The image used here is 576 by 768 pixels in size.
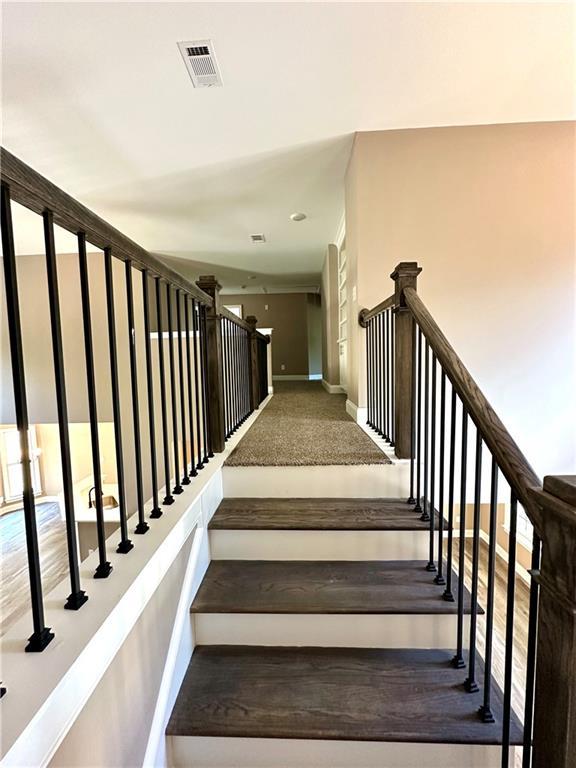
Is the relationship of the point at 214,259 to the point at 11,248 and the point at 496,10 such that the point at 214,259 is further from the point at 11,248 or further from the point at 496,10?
the point at 11,248

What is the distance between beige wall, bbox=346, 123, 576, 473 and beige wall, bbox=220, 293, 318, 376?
7.18m

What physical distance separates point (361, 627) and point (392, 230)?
2702 mm

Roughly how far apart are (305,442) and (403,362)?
0.81 metres

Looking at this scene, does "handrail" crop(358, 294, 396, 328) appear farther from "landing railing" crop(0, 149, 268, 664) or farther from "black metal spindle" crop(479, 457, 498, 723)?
"black metal spindle" crop(479, 457, 498, 723)

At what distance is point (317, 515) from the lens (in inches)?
69.6

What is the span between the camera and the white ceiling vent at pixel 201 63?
6.96 feet

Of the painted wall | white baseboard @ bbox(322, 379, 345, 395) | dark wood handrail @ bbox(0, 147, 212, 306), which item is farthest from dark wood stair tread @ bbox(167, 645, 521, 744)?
the painted wall

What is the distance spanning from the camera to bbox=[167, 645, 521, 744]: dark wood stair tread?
3.76 ft

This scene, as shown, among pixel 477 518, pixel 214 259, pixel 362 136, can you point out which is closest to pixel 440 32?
pixel 362 136

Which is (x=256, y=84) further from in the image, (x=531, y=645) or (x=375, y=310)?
(x=531, y=645)

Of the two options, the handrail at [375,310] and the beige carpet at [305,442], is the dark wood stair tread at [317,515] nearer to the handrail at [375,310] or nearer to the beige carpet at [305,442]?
the beige carpet at [305,442]

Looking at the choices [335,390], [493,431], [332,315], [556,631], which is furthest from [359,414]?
[332,315]

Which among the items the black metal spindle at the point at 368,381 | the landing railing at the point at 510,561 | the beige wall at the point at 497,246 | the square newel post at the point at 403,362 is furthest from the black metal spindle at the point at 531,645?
the beige wall at the point at 497,246

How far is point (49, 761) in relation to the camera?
2.21 feet
